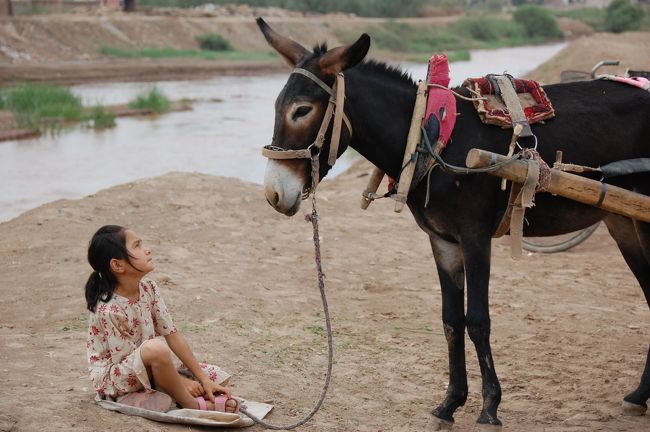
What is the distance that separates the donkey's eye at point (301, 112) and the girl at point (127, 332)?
969mm

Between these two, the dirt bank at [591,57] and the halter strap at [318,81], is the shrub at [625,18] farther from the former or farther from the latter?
the halter strap at [318,81]

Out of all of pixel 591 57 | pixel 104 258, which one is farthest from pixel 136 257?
pixel 591 57

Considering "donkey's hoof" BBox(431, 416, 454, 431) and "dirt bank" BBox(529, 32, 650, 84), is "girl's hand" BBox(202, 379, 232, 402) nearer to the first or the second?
"donkey's hoof" BBox(431, 416, 454, 431)

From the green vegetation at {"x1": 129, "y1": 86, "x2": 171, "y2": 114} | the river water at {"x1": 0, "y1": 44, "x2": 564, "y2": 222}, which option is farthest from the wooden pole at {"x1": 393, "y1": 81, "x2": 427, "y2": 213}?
the green vegetation at {"x1": 129, "y1": 86, "x2": 171, "y2": 114}

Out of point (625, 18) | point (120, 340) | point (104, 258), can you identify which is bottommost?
point (120, 340)

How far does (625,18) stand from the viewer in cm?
4919

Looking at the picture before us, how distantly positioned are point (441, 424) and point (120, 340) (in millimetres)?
1840

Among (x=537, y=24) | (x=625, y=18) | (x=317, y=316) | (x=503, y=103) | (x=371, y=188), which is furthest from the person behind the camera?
(x=537, y=24)

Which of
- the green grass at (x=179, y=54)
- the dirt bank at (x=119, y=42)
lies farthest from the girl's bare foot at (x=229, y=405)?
the green grass at (x=179, y=54)

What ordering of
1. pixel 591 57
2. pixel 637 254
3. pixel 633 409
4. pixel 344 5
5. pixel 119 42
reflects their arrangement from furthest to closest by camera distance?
1. pixel 344 5
2. pixel 119 42
3. pixel 591 57
4. pixel 637 254
5. pixel 633 409

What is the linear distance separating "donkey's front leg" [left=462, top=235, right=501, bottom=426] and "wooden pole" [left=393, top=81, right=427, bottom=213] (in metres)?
0.43

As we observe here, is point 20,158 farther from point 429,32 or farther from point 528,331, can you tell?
point 429,32

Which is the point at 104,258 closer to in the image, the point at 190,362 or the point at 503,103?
the point at 190,362

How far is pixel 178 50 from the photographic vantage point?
4384cm
